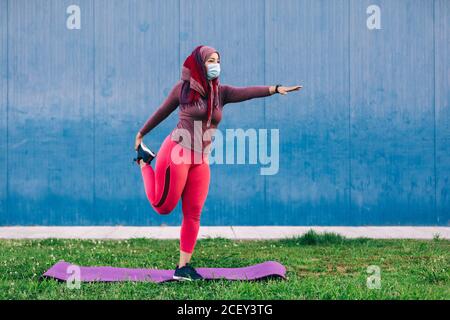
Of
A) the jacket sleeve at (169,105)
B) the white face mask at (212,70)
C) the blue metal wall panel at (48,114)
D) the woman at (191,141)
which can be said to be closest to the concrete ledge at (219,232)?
the blue metal wall panel at (48,114)

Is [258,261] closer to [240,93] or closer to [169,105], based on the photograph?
[240,93]

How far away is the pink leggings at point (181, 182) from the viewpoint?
19.9 ft

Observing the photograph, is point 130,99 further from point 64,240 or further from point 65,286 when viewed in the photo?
point 65,286

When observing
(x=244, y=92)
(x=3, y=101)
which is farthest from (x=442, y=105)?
(x=3, y=101)

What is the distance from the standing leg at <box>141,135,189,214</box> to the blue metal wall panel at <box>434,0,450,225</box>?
6.82 m

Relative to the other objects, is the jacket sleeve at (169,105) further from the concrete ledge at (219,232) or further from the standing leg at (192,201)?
the concrete ledge at (219,232)

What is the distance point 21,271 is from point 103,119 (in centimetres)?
499

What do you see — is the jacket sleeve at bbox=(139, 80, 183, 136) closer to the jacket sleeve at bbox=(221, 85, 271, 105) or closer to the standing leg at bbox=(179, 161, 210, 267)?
the jacket sleeve at bbox=(221, 85, 271, 105)

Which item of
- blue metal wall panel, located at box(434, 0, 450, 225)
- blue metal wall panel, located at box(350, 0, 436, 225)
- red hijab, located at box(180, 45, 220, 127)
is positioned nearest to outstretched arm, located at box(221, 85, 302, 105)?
red hijab, located at box(180, 45, 220, 127)

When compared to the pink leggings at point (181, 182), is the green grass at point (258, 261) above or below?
below

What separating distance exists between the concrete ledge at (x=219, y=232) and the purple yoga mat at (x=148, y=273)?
3.00 metres

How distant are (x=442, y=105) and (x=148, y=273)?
7.29 meters

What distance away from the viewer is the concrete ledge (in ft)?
32.3

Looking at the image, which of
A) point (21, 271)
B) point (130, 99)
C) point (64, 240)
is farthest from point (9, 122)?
point (21, 271)
